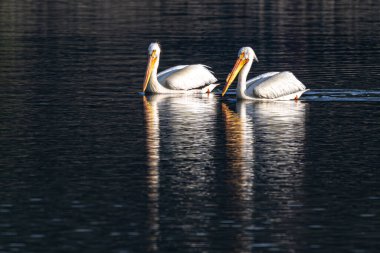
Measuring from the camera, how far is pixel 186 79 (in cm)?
2900

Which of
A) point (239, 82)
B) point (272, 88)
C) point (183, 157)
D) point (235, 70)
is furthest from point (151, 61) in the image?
point (183, 157)

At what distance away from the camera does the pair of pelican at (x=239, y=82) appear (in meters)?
27.2

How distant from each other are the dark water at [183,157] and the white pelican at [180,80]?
593 millimetres

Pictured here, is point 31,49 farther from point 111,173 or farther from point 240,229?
point 240,229

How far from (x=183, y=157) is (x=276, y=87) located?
818 centimetres

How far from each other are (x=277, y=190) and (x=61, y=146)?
4.85 meters

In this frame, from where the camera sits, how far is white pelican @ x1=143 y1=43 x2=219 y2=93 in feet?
95.1

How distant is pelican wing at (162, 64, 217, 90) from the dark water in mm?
545

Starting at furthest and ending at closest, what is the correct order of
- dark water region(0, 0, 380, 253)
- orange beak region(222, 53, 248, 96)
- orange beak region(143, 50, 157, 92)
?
orange beak region(143, 50, 157, 92) → orange beak region(222, 53, 248, 96) → dark water region(0, 0, 380, 253)

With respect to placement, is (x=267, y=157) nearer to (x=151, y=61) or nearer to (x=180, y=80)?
(x=180, y=80)

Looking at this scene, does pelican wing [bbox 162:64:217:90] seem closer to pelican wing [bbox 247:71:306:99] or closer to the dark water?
the dark water

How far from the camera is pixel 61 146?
66.6 ft

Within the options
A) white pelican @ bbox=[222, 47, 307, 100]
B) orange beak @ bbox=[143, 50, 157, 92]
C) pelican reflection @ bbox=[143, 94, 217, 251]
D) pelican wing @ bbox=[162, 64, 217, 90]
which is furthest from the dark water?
orange beak @ bbox=[143, 50, 157, 92]

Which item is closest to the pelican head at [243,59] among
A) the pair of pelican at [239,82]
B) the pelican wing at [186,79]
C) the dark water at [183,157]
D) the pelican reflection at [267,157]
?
the pair of pelican at [239,82]
